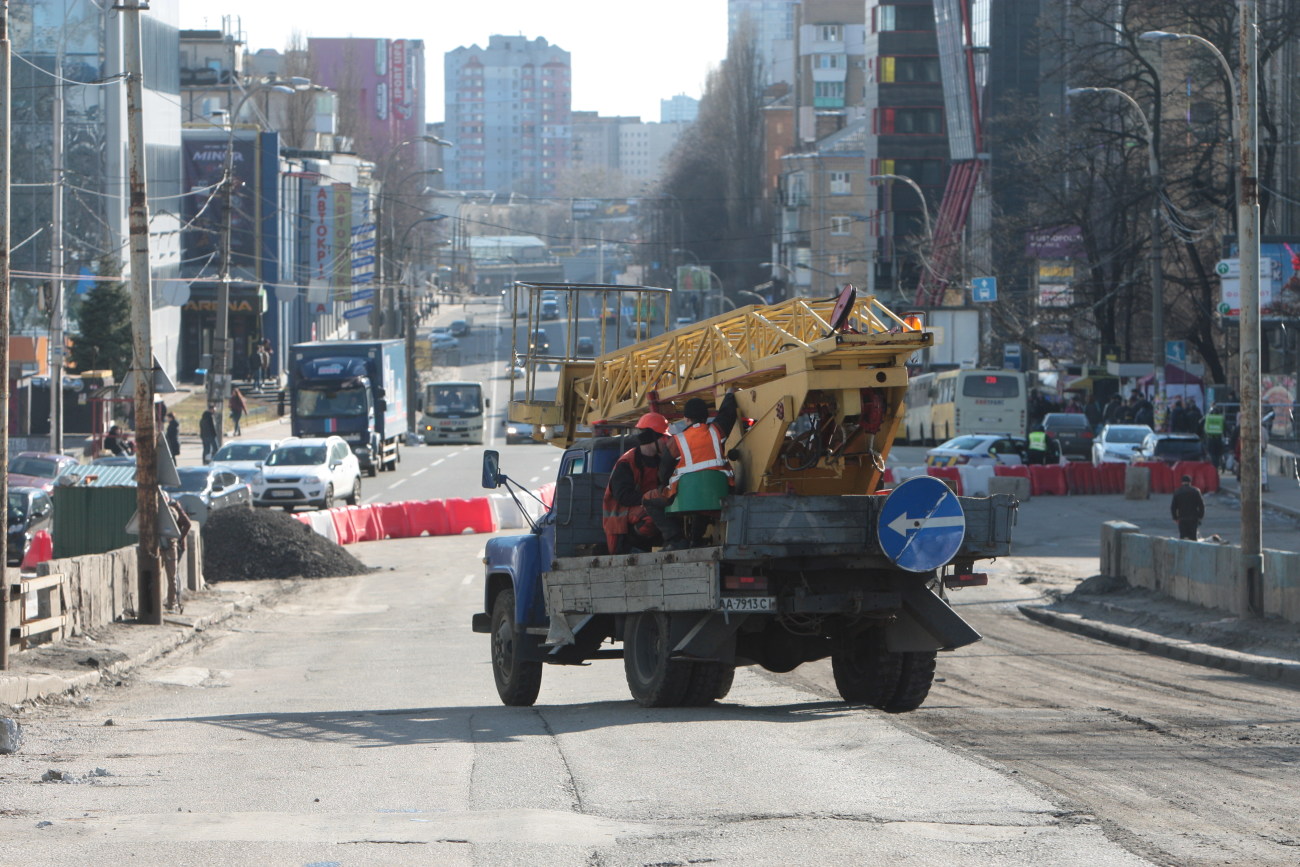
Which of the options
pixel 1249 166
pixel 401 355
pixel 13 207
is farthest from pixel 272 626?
pixel 13 207

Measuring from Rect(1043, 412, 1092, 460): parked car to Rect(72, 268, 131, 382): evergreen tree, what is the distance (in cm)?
3175

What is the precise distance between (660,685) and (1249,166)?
11382mm

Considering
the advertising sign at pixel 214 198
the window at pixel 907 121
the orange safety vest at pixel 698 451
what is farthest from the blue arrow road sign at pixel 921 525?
the window at pixel 907 121

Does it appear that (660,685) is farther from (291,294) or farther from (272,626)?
(291,294)

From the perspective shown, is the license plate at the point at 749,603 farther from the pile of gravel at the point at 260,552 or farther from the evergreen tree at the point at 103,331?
the evergreen tree at the point at 103,331

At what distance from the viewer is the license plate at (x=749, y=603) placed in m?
11.3

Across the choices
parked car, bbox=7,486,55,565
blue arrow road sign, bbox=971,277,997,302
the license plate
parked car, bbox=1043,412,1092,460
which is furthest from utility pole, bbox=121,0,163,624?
blue arrow road sign, bbox=971,277,997,302

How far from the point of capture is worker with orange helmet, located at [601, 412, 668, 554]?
473 inches

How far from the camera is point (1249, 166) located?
19562 millimetres

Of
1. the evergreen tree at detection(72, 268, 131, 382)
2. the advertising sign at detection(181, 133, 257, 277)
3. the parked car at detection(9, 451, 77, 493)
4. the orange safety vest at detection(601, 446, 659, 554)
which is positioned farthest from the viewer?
the advertising sign at detection(181, 133, 257, 277)

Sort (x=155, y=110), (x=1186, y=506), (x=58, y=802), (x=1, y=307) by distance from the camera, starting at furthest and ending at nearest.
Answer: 1. (x=155, y=110)
2. (x=1186, y=506)
3. (x=1, y=307)
4. (x=58, y=802)

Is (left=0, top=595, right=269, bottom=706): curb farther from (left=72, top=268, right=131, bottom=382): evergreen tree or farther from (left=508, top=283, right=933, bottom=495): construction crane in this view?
(left=72, top=268, right=131, bottom=382): evergreen tree

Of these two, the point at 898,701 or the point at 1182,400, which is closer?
the point at 898,701

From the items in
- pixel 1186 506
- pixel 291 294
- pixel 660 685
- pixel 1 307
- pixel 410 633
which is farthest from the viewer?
pixel 291 294
